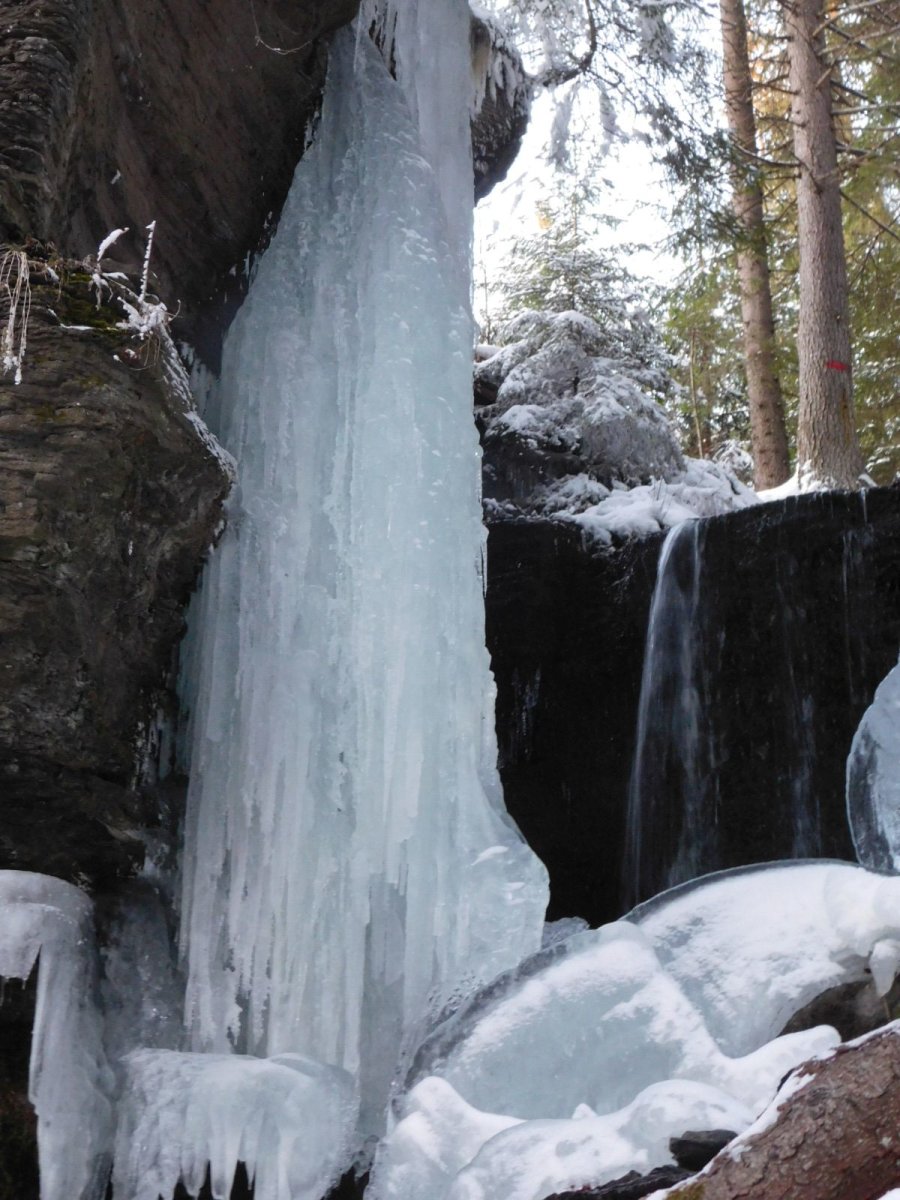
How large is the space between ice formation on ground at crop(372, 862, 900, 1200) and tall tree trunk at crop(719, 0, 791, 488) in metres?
6.99

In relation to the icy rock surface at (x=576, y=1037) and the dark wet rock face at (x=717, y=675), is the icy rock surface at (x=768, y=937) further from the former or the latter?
the dark wet rock face at (x=717, y=675)

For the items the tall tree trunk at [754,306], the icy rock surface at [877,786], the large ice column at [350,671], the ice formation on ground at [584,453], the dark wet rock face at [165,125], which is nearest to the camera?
the dark wet rock face at [165,125]

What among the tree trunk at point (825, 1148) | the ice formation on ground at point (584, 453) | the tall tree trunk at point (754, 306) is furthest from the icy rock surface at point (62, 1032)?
the tall tree trunk at point (754, 306)

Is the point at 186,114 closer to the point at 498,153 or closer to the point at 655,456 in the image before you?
the point at 498,153

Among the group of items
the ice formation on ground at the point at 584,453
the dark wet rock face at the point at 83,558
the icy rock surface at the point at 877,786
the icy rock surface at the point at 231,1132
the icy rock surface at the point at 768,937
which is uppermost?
the ice formation on ground at the point at 584,453

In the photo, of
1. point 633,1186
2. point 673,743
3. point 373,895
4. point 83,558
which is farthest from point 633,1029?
point 673,743

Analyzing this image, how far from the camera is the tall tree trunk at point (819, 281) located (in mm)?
8492

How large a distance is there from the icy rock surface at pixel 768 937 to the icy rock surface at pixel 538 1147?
505 millimetres

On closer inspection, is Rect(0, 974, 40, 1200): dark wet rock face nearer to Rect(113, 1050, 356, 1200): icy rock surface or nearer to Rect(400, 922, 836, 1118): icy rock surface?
Rect(113, 1050, 356, 1200): icy rock surface

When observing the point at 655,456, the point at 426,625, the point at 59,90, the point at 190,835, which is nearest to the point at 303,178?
the point at 59,90

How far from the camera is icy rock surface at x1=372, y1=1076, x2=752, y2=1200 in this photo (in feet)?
9.49

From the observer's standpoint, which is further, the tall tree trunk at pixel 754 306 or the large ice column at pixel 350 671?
the tall tree trunk at pixel 754 306

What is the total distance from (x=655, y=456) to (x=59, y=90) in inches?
207

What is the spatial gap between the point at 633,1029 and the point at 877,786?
4.54 ft
